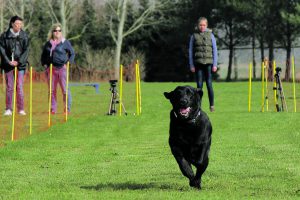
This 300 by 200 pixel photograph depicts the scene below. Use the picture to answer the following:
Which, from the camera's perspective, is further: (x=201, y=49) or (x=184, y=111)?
(x=201, y=49)

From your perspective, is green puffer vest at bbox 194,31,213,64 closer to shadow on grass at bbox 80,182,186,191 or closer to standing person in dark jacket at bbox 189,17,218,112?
standing person in dark jacket at bbox 189,17,218,112

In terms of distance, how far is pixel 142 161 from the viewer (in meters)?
10.8

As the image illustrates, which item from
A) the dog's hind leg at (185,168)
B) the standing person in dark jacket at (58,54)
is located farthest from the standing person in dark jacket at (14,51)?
the dog's hind leg at (185,168)

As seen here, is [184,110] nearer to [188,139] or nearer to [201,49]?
[188,139]

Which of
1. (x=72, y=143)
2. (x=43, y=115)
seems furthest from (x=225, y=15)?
(x=72, y=143)

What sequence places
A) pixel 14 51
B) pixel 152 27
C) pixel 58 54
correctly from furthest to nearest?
pixel 152 27, pixel 58 54, pixel 14 51

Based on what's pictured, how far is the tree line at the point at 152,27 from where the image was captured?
65.0 meters

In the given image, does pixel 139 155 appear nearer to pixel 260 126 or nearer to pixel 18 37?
pixel 260 126

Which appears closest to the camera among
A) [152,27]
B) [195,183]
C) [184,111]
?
[195,183]

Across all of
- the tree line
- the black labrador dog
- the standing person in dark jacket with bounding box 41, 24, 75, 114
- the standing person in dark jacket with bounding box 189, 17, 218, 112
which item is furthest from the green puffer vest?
the tree line

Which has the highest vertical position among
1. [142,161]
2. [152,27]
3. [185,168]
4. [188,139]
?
[152,27]

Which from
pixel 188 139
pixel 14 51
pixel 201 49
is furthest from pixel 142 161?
pixel 14 51

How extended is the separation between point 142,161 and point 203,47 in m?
6.86

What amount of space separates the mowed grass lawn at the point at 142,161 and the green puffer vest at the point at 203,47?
1.15m
